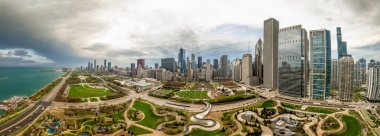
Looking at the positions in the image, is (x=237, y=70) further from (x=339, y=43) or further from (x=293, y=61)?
(x=293, y=61)

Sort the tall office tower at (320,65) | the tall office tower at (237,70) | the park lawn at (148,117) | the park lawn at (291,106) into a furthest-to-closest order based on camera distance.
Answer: the tall office tower at (237,70) < the tall office tower at (320,65) < the park lawn at (291,106) < the park lawn at (148,117)

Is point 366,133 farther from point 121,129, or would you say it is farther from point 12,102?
point 12,102

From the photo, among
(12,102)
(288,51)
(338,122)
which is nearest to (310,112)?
(338,122)

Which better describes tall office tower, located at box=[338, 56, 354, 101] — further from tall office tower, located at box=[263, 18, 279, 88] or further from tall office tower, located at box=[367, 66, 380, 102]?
tall office tower, located at box=[263, 18, 279, 88]

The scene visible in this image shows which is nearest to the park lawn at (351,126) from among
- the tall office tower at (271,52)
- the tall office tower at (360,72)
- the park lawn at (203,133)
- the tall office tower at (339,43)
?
the park lawn at (203,133)

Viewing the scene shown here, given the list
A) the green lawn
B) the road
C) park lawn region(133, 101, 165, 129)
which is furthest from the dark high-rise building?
the road

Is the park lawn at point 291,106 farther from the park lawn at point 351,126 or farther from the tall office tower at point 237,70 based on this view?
the tall office tower at point 237,70

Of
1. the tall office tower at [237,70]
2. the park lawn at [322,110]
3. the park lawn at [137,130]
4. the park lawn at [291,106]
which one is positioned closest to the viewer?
the park lawn at [137,130]
